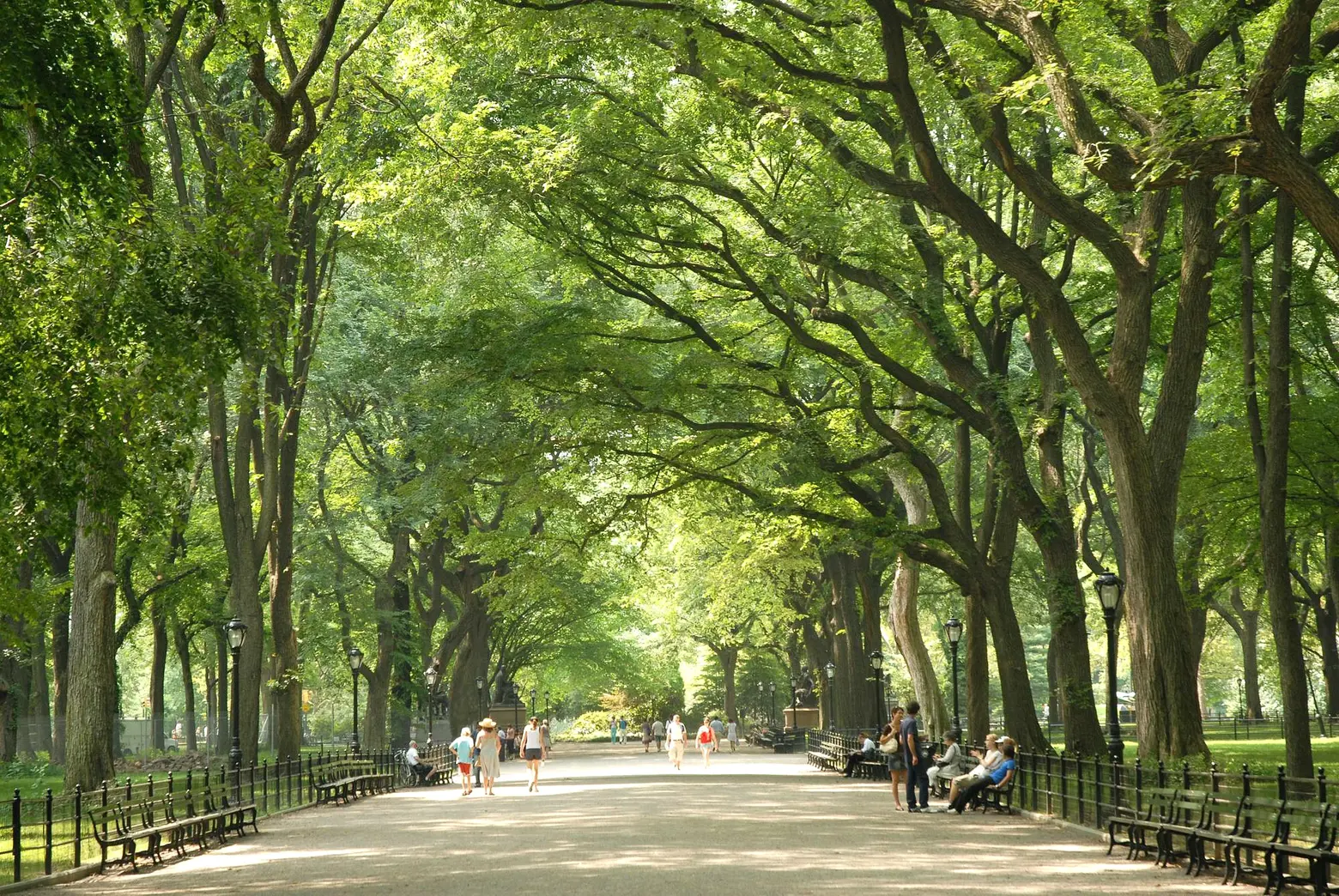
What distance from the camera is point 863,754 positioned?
3198cm

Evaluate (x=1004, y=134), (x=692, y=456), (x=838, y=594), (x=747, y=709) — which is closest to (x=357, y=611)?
(x=838, y=594)

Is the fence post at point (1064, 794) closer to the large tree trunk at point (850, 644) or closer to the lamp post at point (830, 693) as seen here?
the large tree trunk at point (850, 644)

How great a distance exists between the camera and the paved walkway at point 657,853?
12219 mm

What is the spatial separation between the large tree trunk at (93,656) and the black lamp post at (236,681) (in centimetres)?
363

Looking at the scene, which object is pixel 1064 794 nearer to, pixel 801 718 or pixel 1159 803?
pixel 1159 803

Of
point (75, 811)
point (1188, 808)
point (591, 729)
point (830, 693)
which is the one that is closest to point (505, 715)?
point (830, 693)

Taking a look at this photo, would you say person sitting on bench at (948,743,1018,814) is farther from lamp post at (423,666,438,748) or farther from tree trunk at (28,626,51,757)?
tree trunk at (28,626,51,757)

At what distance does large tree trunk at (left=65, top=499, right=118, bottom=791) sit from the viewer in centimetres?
1794

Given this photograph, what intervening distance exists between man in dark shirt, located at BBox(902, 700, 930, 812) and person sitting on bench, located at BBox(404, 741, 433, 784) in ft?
54.7

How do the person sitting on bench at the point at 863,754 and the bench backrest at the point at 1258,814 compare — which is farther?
the person sitting on bench at the point at 863,754

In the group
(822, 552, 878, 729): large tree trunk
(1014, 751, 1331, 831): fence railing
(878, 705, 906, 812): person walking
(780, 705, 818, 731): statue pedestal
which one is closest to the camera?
(1014, 751, 1331, 831): fence railing

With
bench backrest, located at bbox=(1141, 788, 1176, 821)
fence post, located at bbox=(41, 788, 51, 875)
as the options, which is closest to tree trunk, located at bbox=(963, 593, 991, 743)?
bench backrest, located at bbox=(1141, 788, 1176, 821)

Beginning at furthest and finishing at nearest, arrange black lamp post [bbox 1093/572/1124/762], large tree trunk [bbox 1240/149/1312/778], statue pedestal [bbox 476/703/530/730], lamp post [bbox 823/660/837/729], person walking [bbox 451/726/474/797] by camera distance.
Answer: statue pedestal [bbox 476/703/530/730] → lamp post [bbox 823/660/837/729] → person walking [bbox 451/726/474/797] → large tree trunk [bbox 1240/149/1312/778] → black lamp post [bbox 1093/572/1124/762]

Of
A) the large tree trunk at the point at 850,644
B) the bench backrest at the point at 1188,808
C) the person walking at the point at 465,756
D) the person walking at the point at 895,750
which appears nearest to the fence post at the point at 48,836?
the bench backrest at the point at 1188,808
